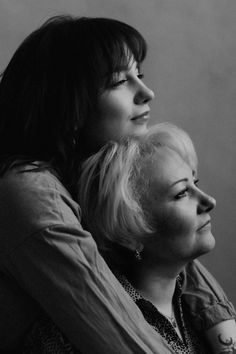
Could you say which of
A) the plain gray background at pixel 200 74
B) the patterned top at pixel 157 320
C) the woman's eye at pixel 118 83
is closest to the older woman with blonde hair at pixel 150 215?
the patterned top at pixel 157 320

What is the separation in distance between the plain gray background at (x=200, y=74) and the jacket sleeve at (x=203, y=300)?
591 millimetres

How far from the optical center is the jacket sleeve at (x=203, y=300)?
1396mm

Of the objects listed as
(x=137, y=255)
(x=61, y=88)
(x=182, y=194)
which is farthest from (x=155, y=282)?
(x=61, y=88)

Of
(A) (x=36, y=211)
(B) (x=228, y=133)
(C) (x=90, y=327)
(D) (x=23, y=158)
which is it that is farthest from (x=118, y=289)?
(B) (x=228, y=133)

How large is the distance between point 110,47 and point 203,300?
533mm

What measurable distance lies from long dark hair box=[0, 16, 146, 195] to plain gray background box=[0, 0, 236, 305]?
593 mm

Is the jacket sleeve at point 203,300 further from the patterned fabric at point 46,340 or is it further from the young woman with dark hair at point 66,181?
the patterned fabric at point 46,340

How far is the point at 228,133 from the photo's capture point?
6.77 ft

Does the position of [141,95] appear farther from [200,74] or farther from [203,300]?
[200,74]

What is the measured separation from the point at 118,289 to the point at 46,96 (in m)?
0.42

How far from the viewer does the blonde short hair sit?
129 centimetres

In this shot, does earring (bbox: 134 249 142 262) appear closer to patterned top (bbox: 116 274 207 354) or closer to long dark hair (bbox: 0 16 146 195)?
patterned top (bbox: 116 274 207 354)

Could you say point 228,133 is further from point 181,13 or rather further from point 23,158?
point 23,158

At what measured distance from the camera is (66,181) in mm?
1346
